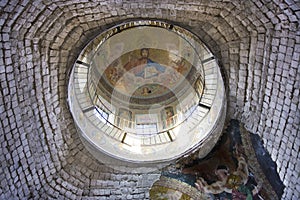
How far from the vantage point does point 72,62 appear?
20.8ft

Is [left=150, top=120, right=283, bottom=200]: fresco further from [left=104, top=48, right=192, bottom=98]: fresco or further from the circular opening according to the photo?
[left=104, top=48, right=192, bottom=98]: fresco

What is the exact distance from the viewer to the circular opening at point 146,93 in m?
7.26

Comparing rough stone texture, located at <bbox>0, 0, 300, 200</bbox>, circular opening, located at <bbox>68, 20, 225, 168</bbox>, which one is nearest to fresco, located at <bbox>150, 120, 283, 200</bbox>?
circular opening, located at <bbox>68, 20, 225, 168</bbox>

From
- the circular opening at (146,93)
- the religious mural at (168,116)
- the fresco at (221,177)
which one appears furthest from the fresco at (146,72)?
the fresco at (221,177)

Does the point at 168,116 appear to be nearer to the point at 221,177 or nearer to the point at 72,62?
the point at 221,177

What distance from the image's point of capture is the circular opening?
7258 mm

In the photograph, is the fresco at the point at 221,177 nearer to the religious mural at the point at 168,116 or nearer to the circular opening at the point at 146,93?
the circular opening at the point at 146,93

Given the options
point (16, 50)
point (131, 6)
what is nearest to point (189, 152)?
point (131, 6)

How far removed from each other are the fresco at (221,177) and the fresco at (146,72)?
8.31 ft

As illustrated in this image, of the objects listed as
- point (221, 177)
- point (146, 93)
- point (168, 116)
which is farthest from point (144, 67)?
point (221, 177)

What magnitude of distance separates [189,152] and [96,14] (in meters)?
2.83

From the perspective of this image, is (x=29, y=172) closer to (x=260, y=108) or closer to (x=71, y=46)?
(x=71, y=46)

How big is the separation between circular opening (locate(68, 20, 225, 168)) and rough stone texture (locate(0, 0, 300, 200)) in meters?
0.64

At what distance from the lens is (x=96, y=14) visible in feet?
19.1
